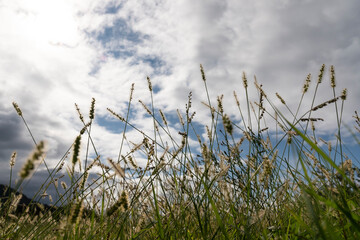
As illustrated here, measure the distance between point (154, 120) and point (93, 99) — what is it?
0.78 metres

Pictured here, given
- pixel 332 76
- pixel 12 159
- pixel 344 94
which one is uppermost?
pixel 332 76

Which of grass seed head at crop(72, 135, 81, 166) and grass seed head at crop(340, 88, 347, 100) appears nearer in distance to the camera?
grass seed head at crop(72, 135, 81, 166)

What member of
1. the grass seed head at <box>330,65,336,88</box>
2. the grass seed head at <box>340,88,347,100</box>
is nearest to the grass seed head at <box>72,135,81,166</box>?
the grass seed head at <box>340,88,347,100</box>

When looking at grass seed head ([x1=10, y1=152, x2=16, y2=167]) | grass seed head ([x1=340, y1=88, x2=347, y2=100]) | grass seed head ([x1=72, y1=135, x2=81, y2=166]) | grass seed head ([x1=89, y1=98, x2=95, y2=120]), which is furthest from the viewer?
grass seed head ([x1=10, y1=152, x2=16, y2=167])

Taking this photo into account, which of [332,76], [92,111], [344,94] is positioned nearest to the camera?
[92,111]

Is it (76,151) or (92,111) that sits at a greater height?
(92,111)

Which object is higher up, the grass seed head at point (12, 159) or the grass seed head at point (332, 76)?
the grass seed head at point (332, 76)

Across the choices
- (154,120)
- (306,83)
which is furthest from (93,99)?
(306,83)

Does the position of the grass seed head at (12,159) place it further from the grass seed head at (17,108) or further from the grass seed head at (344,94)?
the grass seed head at (344,94)

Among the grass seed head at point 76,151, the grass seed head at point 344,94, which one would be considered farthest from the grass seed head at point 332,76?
the grass seed head at point 76,151

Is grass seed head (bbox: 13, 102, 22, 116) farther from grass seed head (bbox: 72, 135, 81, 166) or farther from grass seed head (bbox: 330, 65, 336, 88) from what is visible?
grass seed head (bbox: 330, 65, 336, 88)

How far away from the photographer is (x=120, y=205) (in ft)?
2.96

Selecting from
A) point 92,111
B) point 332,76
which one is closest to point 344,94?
point 332,76

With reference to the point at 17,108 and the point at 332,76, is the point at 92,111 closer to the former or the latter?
the point at 17,108
